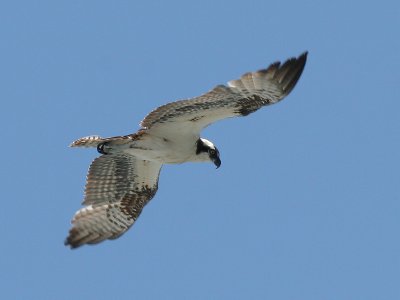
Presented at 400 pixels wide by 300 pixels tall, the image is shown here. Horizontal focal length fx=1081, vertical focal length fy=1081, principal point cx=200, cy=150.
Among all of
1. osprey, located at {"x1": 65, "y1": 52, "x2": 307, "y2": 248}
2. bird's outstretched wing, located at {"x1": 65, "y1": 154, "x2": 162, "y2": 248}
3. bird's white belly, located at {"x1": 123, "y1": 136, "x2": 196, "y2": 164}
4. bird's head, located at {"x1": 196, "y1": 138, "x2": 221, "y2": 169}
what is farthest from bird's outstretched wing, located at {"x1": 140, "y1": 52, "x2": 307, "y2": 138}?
bird's outstretched wing, located at {"x1": 65, "y1": 154, "x2": 162, "y2": 248}

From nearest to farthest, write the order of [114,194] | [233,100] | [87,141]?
1. [233,100]
2. [87,141]
3. [114,194]

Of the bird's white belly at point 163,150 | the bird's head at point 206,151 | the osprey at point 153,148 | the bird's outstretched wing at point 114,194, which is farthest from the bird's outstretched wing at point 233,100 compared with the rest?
the bird's outstretched wing at point 114,194

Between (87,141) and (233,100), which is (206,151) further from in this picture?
(87,141)

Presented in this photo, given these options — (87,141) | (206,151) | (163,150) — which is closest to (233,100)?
(206,151)

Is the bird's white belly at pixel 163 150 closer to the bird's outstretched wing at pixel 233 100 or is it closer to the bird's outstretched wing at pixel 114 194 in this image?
the bird's outstretched wing at pixel 233 100

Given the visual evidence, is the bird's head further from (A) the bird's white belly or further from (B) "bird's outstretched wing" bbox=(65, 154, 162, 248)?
(B) "bird's outstretched wing" bbox=(65, 154, 162, 248)

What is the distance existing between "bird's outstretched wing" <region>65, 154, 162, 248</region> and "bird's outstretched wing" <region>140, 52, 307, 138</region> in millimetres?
1520

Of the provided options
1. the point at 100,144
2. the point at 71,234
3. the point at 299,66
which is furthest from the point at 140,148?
the point at 299,66

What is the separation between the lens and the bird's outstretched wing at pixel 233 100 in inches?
580

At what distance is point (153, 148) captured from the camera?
1603cm

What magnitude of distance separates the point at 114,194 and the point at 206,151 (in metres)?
1.85

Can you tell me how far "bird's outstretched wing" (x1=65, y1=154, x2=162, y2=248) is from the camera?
16.3 m

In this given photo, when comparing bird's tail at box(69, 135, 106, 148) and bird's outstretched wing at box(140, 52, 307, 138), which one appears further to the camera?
bird's tail at box(69, 135, 106, 148)

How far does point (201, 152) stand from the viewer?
52.6 ft
